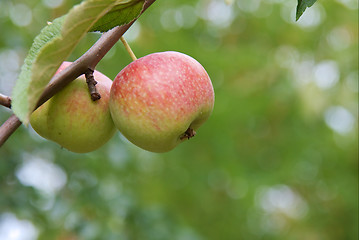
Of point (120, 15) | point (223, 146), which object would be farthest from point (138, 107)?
point (223, 146)

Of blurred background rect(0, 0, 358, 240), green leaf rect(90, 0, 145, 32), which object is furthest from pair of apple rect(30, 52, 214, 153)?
blurred background rect(0, 0, 358, 240)

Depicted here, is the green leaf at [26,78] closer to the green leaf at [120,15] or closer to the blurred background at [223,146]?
the green leaf at [120,15]

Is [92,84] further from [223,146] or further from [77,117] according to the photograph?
[223,146]

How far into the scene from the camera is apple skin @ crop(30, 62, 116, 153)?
899mm

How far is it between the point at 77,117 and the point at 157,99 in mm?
167

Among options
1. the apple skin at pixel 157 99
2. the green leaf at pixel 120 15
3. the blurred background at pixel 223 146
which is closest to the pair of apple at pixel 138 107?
the apple skin at pixel 157 99

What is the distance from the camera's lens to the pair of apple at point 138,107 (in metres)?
0.86

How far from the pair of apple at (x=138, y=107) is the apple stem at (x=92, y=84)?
0.06 ft

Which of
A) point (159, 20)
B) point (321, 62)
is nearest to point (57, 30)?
point (159, 20)

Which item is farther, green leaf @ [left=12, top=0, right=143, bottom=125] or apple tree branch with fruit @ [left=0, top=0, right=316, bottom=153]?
apple tree branch with fruit @ [left=0, top=0, right=316, bottom=153]

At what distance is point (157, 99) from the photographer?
859 mm

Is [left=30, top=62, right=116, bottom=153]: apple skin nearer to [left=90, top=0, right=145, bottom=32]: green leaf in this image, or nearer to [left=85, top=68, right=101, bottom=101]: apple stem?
[left=85, top=68, right=101, bottom=101]: apple stem

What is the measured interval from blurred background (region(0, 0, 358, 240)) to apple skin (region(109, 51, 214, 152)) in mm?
1126

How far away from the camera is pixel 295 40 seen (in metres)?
3.44
